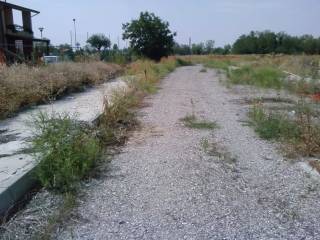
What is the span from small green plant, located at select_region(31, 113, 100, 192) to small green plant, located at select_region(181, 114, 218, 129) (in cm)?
332

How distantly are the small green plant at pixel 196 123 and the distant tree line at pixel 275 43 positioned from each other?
67.6 m

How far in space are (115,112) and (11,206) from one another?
509 centimetres

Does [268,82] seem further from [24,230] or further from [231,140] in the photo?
[24,230]

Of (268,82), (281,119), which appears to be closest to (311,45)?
(268,82)

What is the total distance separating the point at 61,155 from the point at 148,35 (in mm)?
43310

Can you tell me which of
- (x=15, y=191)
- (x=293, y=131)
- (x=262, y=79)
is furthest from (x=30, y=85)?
(x=262, y=79)

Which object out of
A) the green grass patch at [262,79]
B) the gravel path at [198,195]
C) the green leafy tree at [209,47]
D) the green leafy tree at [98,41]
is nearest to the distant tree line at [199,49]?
the green leafy tree at [209,47]

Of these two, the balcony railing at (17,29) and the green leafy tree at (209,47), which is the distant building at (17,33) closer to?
the balcony railing at (17,29)

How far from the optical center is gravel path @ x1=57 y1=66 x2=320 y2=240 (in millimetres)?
3961

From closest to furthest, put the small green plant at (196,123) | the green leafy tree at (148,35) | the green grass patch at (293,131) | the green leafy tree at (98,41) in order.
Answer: the green grass patch at (293,131), the small green plant at (196,123), the green leafy tree at (148,35), the green leafy tree at (98,41)

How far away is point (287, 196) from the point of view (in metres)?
4.79

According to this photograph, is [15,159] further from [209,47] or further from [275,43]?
[209,47]

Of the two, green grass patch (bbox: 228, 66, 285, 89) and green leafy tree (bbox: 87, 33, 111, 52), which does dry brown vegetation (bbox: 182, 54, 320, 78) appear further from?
green leafy tree (bbox: 87, 33, 111, 52)

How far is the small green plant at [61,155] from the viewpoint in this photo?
502 cm
